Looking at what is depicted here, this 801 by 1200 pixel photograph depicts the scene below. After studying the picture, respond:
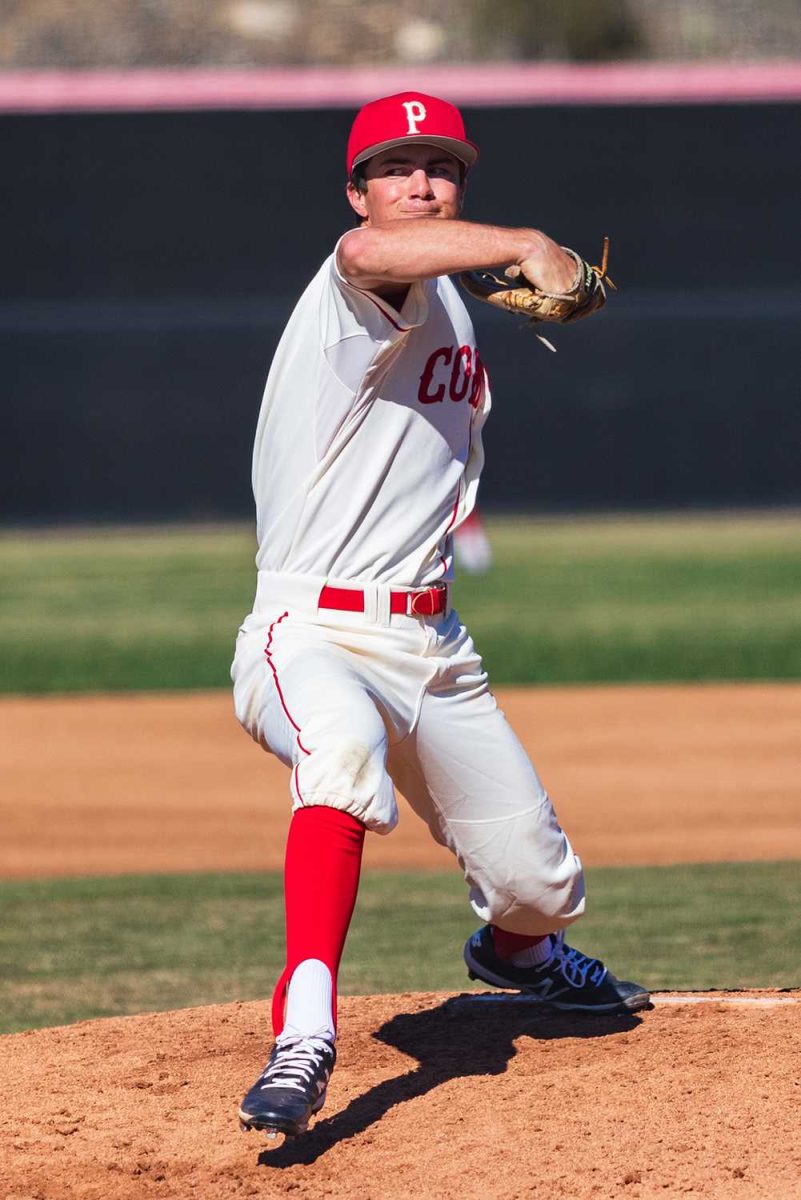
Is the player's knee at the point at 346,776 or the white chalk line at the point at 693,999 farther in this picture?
the white chalk line at the point at 693,999

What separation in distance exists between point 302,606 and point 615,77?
15.4m

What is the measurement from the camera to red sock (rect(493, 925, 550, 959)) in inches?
154

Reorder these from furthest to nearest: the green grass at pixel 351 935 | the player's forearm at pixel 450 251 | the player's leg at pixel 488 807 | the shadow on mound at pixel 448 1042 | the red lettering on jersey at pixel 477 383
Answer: the green grass at pixel 351 935 → the red lettering on jersey at pixel 477 383 → the player's leg at pixel 488 807 → the shadow on mound at pixel 448 1042 → the player's forearm at pixel 450 251

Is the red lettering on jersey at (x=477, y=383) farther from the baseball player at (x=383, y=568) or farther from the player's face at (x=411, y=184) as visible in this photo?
the player's face at (x=411, y=184)

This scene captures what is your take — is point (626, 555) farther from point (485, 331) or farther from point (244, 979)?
point (244, 979)

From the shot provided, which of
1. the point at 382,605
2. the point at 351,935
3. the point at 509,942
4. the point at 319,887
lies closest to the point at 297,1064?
the point at 319,887

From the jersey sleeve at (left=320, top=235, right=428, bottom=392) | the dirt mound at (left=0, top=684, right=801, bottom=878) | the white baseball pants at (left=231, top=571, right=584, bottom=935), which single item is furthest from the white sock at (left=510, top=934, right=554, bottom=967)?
the dirt mound at (left=0, top=684, right=801, bottom=878)

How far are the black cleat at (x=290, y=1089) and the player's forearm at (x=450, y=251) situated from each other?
131cm

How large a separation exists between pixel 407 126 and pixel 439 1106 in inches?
71.2

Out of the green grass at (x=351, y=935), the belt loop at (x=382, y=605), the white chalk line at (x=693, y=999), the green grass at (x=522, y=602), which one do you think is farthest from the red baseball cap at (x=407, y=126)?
the green grass at (x=522, y=602)

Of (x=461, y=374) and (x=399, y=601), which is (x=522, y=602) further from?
(x=399, y=601)

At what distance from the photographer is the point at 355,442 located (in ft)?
11.0

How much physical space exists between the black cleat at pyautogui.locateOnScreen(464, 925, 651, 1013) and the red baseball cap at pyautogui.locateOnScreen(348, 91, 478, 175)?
170 cm

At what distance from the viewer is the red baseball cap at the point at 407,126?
326 centimetres
